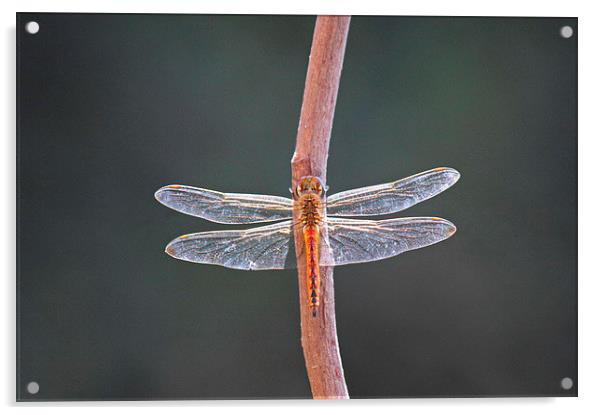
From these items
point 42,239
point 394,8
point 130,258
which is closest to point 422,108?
point 394,8

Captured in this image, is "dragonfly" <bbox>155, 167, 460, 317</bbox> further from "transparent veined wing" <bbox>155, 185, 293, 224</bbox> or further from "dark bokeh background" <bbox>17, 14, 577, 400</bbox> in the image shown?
"dark bokeh background" <bbox>17, 14, 577, 400</bbox>

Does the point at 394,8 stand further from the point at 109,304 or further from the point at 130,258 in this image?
the point at 109,304

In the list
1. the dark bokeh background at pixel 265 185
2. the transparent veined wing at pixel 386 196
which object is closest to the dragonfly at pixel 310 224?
the transparent veined wing at pixel 386 196

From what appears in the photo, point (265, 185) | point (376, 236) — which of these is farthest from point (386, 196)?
point (265, 185)

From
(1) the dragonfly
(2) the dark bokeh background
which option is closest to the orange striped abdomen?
(1) the dragonfly

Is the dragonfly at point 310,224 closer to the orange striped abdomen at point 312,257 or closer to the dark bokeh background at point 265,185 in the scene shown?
the orange striped abdomen at point 312,257
